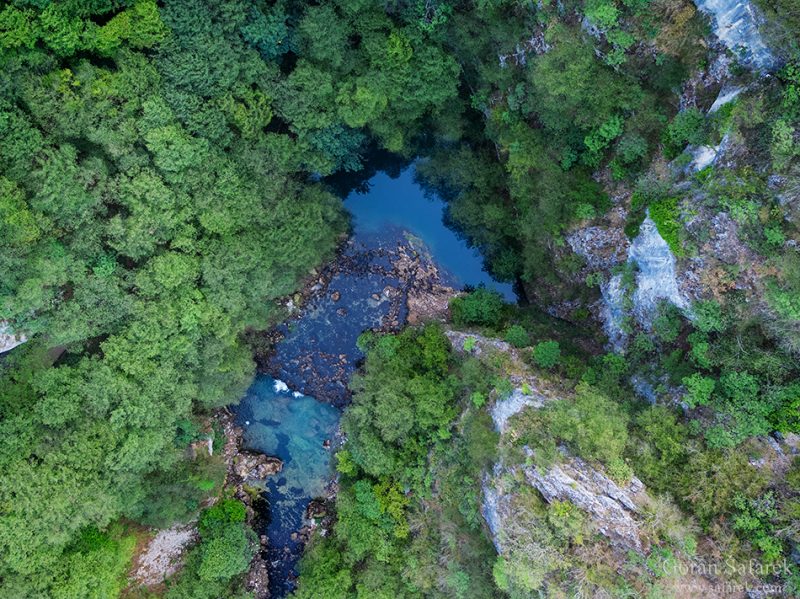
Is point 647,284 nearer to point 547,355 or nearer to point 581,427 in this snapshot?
point 547,355

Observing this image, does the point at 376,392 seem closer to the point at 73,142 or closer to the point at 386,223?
the point at 386,223

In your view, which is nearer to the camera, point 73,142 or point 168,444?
point 73,142

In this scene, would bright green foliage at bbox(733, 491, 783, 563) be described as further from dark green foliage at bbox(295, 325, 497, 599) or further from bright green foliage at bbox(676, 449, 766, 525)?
dark green foliage at bbox(295, 325, 497, 599)

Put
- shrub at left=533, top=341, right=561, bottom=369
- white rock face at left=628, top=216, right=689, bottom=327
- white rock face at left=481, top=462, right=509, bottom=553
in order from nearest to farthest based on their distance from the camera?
1. white rock face at left=628, top=216, right=689, bottom=327
2. white rock face at left=481, top=462, right=509, bottom=553
3. shrub at left=533, top=341, right=561, bottom=369

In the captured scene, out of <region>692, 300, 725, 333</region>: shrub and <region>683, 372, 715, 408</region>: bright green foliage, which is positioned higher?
<region>692, 300, 725, 333</region>: shrub

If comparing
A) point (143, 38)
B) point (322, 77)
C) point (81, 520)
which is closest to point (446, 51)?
point (322, 77)

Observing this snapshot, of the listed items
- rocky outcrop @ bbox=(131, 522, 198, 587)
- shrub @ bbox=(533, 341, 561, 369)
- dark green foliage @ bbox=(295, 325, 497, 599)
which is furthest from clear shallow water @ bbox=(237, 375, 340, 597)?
shrub @ bbox=(533, 341, 561, 369)

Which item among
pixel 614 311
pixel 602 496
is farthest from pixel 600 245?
pixel 602 496

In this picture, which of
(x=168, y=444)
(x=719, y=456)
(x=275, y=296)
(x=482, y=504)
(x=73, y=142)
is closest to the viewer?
(x=719, y=456)
